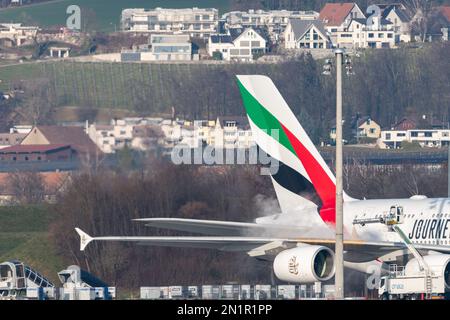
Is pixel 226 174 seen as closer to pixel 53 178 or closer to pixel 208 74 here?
pixel 53 178

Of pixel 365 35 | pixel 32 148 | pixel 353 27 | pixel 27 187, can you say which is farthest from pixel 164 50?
pixel 27 187

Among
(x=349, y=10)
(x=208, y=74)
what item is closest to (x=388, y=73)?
(x=208, y=74)

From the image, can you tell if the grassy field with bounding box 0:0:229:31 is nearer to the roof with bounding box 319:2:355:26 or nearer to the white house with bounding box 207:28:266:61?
the white house with bounding box 207:28:266:61

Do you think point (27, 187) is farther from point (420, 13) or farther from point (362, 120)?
point (420, 13)

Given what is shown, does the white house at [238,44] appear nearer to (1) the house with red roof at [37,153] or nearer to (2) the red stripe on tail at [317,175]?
(1) the house with red roof at [37,153]

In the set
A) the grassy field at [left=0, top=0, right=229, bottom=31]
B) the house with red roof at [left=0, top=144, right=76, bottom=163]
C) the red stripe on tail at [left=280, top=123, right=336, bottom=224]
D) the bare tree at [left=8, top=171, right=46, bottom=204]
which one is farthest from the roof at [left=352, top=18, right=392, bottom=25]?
the red stripe on tail at [left=280, top=123, right=336, bottom=224]
